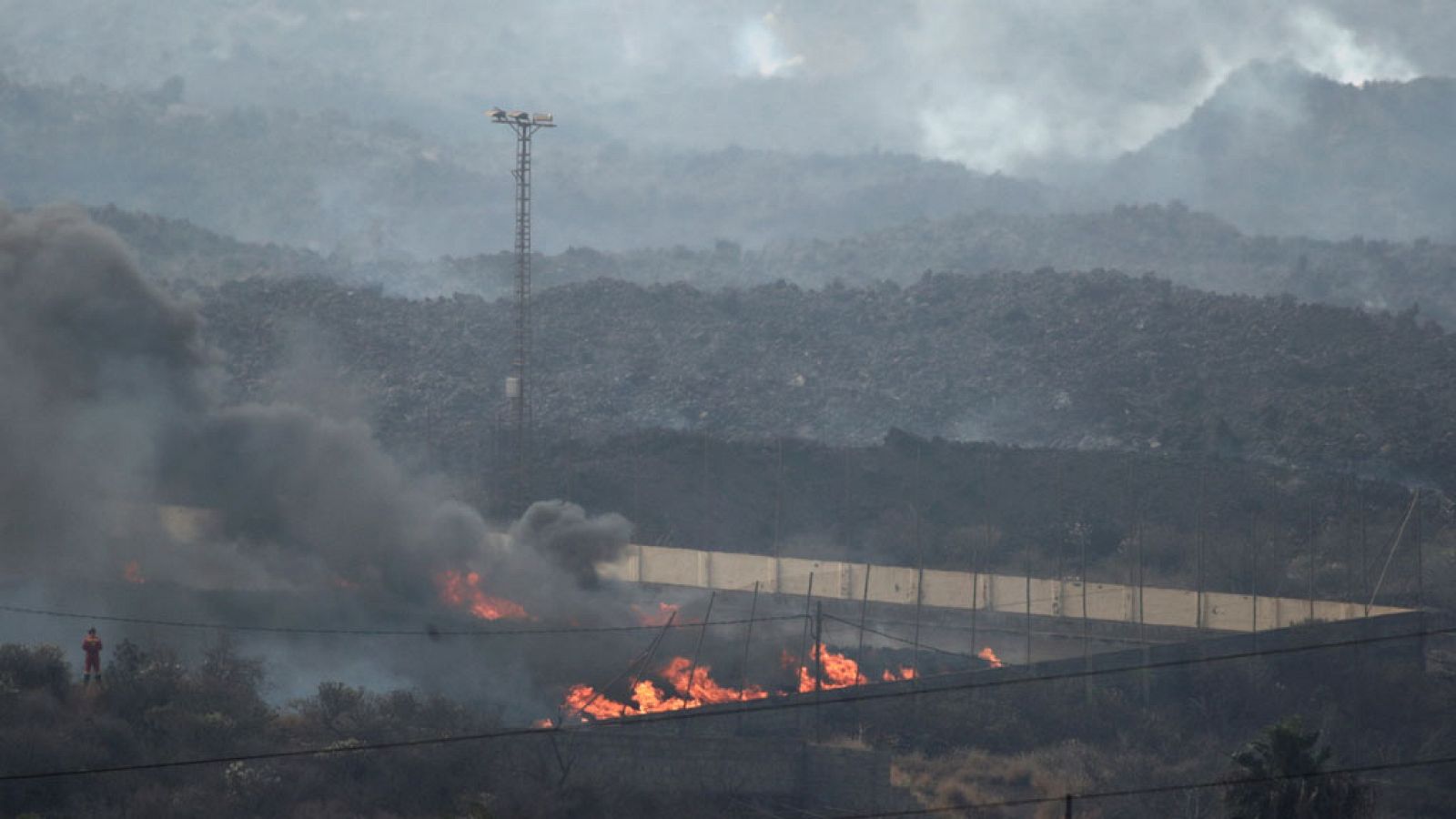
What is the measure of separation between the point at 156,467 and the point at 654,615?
16.2 m

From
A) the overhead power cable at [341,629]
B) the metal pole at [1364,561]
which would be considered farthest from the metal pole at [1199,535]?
the overhead power cable at [341,629]

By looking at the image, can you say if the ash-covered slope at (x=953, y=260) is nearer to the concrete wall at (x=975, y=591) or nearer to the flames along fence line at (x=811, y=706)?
the concrete wall at (x=975, y=591)

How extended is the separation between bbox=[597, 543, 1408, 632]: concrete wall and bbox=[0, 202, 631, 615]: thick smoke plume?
8.91 meters

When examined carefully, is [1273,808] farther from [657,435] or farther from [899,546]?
[657,435]

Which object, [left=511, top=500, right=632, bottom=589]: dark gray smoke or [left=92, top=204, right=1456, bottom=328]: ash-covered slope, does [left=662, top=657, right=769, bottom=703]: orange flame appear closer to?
[left=511, top=500, right=632, bottom=589]: dark gray smoke

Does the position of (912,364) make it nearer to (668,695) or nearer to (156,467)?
(668,695)

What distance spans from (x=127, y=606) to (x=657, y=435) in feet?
118

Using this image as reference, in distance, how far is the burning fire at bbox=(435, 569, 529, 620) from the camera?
49.8 meters

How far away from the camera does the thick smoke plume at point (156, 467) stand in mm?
48562

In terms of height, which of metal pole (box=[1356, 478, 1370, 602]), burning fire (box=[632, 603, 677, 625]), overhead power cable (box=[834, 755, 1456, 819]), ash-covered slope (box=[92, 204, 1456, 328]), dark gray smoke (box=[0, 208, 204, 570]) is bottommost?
overhead power cable (box=[834, 755, 1456, 819])

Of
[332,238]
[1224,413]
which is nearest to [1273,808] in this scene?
[1224,413]

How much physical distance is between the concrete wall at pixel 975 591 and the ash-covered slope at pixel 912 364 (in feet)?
70.5

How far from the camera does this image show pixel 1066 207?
602 ft

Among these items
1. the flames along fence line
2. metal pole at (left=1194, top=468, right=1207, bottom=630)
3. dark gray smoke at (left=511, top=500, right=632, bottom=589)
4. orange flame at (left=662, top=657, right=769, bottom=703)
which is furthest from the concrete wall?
orange flame at (left=662, top=657, right=769, bottom=703)
